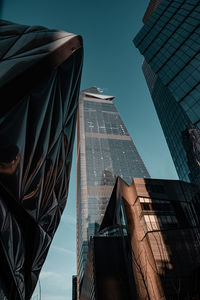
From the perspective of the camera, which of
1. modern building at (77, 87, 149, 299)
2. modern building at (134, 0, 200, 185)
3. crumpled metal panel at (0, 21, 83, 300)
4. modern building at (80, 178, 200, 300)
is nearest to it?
crumpled metal panel at (0, 21, 83, 300)

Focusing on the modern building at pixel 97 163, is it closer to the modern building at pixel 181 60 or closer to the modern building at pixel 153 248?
the modern building at pixel 181 60

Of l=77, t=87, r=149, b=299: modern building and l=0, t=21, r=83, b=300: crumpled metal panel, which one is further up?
l=77, t=87, r=149, b=299: modern building

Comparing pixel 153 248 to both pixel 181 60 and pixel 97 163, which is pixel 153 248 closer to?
pixel 181 60

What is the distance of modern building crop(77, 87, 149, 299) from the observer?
58.7 meters

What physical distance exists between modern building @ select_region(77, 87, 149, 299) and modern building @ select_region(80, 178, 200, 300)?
33.4m

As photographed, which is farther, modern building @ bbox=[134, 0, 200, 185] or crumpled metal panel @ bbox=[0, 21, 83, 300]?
modern building @ bbox=[134, 0, 200, 185]

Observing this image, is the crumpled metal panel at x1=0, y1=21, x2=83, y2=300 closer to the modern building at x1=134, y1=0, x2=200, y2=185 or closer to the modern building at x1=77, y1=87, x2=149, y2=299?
the modern building at x1=134, y1=0, x2=200, y2=185

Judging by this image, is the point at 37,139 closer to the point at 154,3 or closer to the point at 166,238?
the point at 166,238

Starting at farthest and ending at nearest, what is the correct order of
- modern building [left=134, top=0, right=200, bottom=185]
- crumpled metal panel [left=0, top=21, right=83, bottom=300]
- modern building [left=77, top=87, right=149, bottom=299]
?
modern building [left=77, top=87, right=149, bottom=299] → modern building [left=134, top=0, right=200, bottom=185] → crumpled metal panel [left=0, top=21, right=83, bottom=300]

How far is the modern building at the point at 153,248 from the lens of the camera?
46.8 ft

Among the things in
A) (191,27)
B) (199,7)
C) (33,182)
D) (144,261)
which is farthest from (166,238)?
(199,7)

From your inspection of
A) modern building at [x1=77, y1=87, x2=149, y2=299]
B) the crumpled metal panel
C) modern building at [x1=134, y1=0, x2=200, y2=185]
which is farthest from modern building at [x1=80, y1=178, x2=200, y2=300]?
modern building at [x1=77, y1=87, x2=149, y2=299]

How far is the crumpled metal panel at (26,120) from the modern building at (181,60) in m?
29.4

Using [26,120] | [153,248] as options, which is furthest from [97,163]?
[26,120]
